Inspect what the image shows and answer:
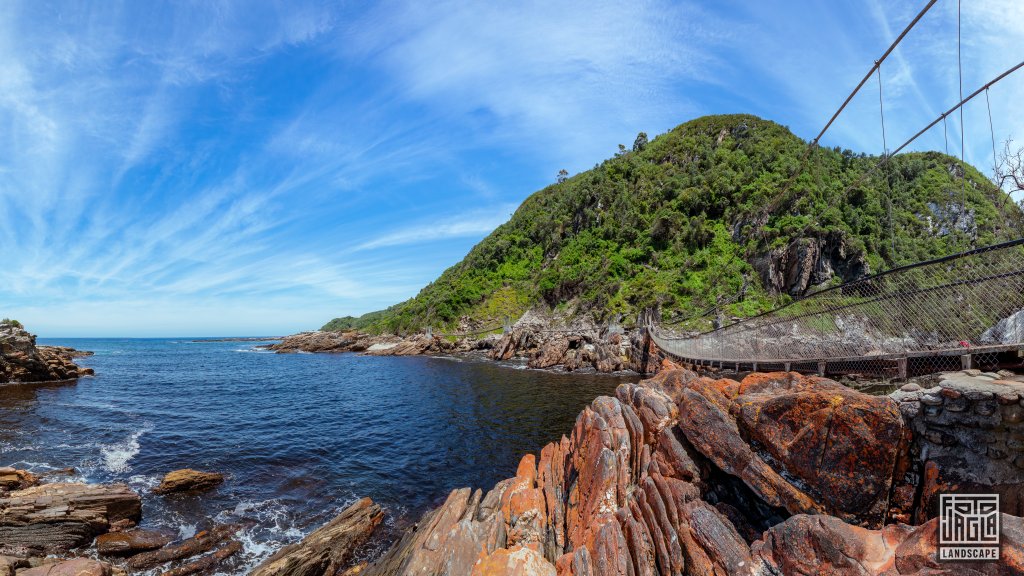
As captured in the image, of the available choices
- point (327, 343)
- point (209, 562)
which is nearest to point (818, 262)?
point (209, 562)

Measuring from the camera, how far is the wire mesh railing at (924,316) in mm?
7055

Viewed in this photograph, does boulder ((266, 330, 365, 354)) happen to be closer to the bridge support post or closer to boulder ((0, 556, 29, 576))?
boulder ((0, 556, 29, 576))

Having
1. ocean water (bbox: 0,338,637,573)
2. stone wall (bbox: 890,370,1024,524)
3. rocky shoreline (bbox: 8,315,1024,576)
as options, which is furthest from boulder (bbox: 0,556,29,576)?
stone wall (bbox: 890,370,1024,524)

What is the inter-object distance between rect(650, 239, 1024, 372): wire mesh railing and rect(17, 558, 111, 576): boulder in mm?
16237

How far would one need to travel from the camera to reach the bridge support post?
8742 mm

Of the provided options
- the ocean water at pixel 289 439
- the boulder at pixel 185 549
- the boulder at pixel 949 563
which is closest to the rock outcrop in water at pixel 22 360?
the ocean water at pixel 289 439

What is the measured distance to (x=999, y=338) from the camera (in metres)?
7.27

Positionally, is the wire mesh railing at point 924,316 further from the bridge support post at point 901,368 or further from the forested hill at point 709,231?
the forested hill at point 709,231

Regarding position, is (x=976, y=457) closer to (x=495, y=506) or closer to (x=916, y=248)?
(x=495, y=506)

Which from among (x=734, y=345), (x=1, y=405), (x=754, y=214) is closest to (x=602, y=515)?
(x=734, y=345)

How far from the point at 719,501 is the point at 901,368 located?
18.5ft

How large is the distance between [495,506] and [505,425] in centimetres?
1240

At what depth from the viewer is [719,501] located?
23.6 ft

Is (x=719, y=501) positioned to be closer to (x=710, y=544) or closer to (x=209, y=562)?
(x=710, y=544)
